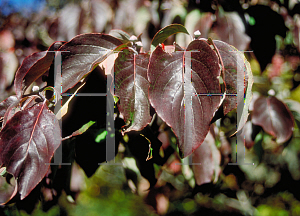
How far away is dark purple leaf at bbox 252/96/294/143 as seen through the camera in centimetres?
65

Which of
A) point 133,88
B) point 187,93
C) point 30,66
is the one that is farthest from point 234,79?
point 30,66

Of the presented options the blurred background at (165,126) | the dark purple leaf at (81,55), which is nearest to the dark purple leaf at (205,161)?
the blurred background at (165,126)

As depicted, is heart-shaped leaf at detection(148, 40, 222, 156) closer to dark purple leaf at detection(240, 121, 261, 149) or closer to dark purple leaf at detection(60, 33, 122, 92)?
dark purple leaf at detection(60, 33, 122, 92)

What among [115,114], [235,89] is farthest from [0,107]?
[235,89]

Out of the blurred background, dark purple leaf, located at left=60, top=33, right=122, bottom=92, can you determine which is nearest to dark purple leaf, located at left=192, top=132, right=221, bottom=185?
the blurred background

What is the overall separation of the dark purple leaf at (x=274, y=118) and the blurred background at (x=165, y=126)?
59mm

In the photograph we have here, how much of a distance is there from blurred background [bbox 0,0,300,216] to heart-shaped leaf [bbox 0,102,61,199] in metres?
0.21

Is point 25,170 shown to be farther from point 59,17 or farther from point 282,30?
point 282,30

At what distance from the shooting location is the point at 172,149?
2.20 ft

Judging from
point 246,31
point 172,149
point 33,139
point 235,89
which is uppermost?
point 246,31

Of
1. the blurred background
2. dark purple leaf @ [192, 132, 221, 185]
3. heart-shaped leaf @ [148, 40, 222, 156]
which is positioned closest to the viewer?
heart-shaped leaf @ [148, 40, 222, 156]

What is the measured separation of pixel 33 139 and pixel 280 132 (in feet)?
2.19

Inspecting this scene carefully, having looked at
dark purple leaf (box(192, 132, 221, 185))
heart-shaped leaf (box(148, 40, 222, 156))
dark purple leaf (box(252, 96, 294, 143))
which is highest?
heart-shaped leaf (box(148, 40, 222, 156))

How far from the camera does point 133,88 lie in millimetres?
462
